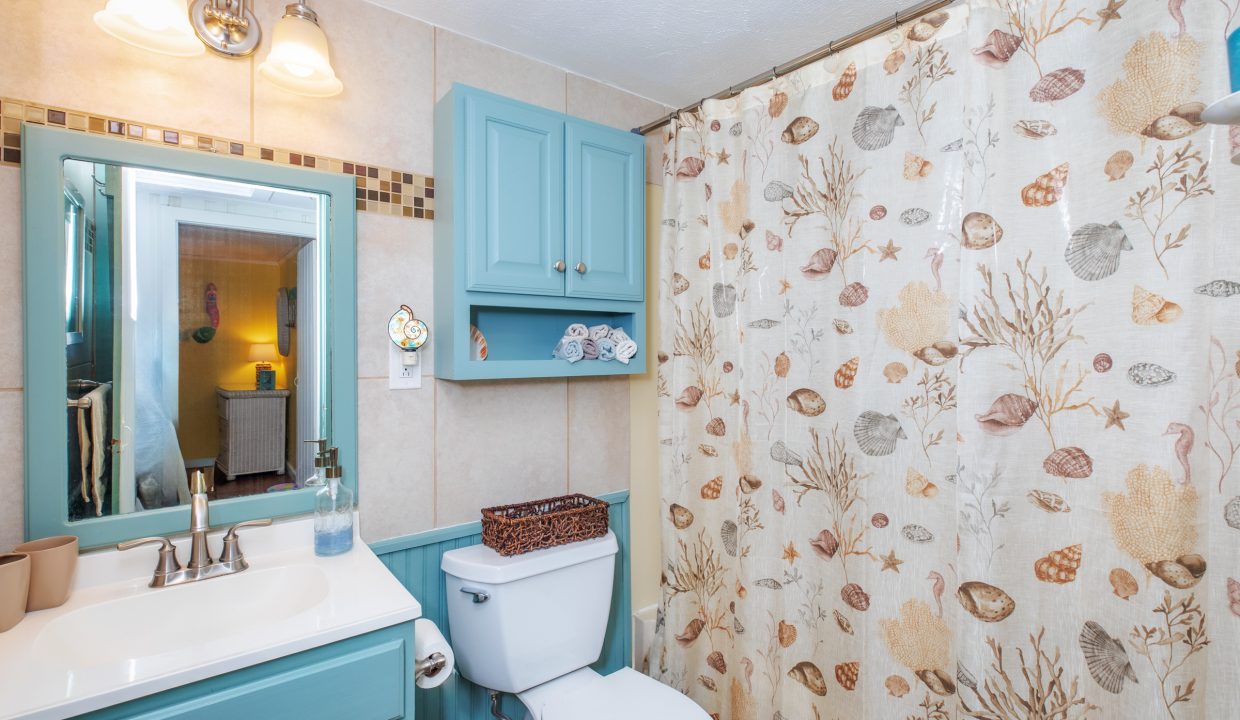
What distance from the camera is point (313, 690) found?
1.04 m

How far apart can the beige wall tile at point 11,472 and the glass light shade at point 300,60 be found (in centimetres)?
86

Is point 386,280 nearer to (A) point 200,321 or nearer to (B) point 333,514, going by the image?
(A) point 200,321

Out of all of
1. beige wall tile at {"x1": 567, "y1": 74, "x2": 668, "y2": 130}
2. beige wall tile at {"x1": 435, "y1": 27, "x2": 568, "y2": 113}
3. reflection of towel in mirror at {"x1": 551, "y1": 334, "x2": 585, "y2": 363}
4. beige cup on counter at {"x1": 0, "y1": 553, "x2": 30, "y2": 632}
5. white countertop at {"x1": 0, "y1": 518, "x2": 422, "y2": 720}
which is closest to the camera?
white countertop at {"x1": 0, "y1": 518, "x2": 422, "y2": 720}

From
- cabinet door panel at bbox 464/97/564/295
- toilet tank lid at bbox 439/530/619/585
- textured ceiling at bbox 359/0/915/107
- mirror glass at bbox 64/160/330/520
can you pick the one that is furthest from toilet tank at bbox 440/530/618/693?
textured ceiling at bbox 359/0/915/107

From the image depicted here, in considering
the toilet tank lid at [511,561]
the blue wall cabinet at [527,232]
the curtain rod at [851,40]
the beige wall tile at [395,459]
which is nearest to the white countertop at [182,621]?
the beige wall tile at [395,459]

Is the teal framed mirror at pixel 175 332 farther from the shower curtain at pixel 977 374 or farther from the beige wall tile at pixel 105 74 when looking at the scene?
the shower curtain at pixel 977 374

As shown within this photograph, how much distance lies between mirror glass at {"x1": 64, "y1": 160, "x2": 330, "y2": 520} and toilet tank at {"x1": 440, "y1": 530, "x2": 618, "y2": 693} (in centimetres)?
51

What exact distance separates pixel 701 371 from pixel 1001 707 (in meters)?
1.13

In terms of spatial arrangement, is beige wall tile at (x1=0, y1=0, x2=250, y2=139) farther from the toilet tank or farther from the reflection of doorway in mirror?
the toilet tank

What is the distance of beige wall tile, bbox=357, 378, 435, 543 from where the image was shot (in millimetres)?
1573

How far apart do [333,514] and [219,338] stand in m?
0.49

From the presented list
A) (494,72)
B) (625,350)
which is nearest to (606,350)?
(625,350)

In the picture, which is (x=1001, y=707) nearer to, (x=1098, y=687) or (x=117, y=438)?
(x=1098, y=687)

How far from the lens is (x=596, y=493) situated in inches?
81.7
